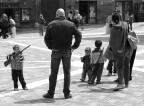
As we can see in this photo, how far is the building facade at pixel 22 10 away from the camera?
35.5 metres

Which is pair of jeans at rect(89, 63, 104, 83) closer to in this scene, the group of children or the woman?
the group of children

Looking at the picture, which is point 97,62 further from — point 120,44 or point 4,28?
point 4,28

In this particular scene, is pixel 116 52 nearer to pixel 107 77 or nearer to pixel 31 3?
pixel 107 77

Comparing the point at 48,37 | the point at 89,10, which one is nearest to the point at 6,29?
the point at 89,10

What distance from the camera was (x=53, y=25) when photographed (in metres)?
7.13

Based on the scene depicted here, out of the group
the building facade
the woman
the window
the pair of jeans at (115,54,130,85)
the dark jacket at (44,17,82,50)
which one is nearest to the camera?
the dark jacket at (44,17,82,50)

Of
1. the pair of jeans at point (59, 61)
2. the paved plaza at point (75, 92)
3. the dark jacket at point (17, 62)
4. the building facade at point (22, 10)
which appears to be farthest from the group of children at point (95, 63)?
the building facade at point (22, 10)

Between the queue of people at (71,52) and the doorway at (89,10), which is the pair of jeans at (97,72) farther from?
the doorway at (89,10)

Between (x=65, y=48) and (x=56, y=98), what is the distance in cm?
109

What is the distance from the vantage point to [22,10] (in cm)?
3641

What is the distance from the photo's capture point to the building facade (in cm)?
3547

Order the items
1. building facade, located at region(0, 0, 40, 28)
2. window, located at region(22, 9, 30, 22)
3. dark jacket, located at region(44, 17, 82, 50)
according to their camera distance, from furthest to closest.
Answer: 1. window, located at region(22, 9, 30, 22)
2. building facade, located at region(0, 0, 40, 28)
3. dark jacket, located at region(44, 17, 82, 50)

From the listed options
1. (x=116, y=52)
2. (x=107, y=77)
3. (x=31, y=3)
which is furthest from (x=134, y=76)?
(x=31, y=3)

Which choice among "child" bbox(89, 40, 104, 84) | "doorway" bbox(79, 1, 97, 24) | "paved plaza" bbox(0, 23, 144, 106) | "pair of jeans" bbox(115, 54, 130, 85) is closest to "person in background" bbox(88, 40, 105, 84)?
"child" bbox(89, 40, 104, 84)
